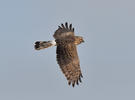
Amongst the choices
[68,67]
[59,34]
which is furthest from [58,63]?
[59,34]

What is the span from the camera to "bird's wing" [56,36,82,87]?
2169 centimetres

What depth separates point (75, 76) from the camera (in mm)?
21906

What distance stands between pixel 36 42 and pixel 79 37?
1942mm

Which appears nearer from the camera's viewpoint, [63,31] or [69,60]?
[69,60]

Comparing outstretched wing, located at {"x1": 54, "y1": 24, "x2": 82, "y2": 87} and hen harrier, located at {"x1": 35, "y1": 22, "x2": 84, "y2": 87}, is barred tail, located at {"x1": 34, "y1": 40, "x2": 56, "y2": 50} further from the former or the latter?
outstretched wing, located at {"x1": 54, "y1": 24, "x2": 82, "y2": 87}

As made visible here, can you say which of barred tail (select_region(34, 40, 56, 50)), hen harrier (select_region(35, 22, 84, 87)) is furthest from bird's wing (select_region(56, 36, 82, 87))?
barred tail (select_region(34, 40, 56, 50))

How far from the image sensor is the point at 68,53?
2220 cm

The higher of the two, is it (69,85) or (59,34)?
(59,34)

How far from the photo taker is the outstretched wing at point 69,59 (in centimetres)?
2169

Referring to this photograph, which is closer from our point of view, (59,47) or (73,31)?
(59,47)

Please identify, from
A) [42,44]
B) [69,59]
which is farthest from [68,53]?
[42,44]

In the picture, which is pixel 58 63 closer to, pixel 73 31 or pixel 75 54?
pixel 75 54

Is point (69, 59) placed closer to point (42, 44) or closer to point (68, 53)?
point (68, 53)

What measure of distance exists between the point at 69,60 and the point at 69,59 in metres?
0.05
